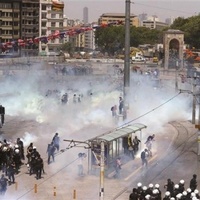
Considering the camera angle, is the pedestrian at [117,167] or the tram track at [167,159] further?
the pedestrian at [117,167]

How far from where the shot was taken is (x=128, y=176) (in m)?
28.0

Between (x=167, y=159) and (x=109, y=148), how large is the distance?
16.2 feet

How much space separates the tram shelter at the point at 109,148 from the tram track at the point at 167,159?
1507 mm

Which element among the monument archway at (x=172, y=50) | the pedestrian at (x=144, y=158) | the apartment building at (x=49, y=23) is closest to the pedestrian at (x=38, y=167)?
the pedestrian at (x=144, y=158)

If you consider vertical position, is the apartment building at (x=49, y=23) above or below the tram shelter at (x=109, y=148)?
above

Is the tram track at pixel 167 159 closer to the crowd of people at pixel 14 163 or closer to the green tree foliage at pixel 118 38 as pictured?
the crowd of people at pixel 14 163

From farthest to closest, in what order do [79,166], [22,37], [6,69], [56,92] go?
[22,37] → [6,69] → [56,92] → [79,166]

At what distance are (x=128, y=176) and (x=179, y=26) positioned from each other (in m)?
114

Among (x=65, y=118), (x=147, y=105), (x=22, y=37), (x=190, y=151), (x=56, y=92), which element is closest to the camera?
(x=190, y=151)

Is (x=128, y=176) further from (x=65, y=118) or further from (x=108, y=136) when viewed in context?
(x=65, y=118)

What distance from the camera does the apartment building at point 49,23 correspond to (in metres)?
142

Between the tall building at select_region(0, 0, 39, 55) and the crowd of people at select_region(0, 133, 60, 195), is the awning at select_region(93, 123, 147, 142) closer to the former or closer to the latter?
the crowd of people at select_region(0, 133, 60, 195)

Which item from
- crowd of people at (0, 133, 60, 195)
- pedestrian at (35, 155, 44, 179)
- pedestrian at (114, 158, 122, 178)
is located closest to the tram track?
pedestrian at (114, 158, 122, 178)

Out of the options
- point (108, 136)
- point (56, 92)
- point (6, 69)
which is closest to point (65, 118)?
point (56, 92)
